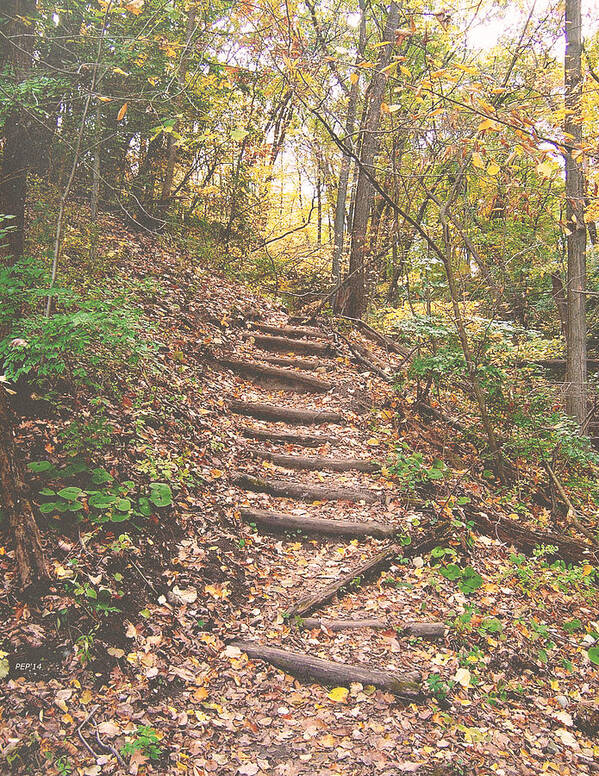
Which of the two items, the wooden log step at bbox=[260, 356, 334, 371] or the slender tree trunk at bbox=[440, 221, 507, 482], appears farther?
the wooden log step at bbox=[260, 356, 334, 371]

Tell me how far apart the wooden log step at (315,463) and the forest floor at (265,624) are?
0.23 feet

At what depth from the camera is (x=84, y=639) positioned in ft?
9.37

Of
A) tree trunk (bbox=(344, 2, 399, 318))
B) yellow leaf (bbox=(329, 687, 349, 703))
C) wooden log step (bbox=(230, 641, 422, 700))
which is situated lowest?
yellow leaf (bbox=(329, 687, 349, 703))

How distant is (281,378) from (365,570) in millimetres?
3669

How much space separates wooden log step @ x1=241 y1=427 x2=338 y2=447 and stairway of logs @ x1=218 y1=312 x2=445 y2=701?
0.01 metres

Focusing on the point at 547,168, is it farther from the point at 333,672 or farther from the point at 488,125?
the point at 333,672

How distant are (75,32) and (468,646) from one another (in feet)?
31.5

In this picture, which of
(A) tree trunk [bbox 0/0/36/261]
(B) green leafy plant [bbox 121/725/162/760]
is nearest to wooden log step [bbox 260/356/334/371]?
(A) tree trunk [bbox 0/0/36/261]

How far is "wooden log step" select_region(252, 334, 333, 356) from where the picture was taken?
327 inches

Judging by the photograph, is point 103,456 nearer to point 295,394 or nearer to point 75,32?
point 295,394

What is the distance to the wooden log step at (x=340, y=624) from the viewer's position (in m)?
3.81

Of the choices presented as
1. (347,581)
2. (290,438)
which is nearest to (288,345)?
(290,438)

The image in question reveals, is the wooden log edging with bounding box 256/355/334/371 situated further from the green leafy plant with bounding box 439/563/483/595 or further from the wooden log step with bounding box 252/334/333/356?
the green leafy plant with bounding box 439/563/483/595

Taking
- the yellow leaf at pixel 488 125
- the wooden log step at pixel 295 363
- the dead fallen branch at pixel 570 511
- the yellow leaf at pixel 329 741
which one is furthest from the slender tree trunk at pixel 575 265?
the yellow leaf at pixel 329 741
